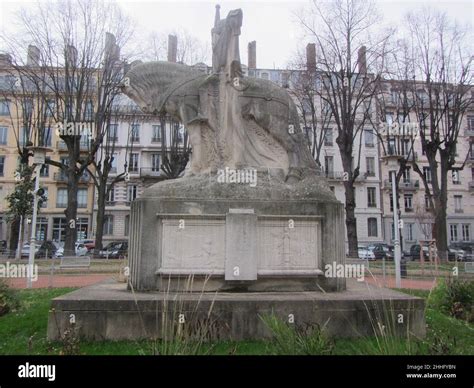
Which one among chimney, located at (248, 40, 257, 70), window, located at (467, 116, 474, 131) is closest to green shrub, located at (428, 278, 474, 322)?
chimney, located at (248, 40, 257, 70)

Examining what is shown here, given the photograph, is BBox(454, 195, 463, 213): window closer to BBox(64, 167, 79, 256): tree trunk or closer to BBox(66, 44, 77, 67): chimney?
BBox(64, 167, 79, 256): tree trunk

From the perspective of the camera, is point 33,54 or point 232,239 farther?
point 33,54

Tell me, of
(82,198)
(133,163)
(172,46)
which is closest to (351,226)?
(172,46)

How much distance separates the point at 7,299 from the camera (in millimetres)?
9086

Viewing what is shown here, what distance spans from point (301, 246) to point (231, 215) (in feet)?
4.72

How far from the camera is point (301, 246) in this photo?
7.77 m

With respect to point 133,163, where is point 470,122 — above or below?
above

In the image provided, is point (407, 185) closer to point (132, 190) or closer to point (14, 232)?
point (132, 190)

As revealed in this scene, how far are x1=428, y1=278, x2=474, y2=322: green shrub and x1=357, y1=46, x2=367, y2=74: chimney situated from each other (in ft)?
69.1

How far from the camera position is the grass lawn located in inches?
164

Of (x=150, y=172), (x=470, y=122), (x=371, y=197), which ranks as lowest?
(x=371, y=197)

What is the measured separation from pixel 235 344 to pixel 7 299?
228 inches

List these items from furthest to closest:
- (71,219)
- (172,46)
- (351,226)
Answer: (172,46), (71,219), (351,226)
